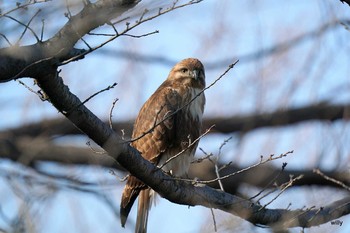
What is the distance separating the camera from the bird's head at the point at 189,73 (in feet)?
22.6

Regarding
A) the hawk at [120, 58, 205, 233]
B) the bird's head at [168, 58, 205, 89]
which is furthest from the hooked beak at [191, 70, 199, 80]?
the hawk at [120, 58, 205, 233]

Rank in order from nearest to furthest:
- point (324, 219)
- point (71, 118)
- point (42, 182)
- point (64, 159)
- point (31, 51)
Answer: point (31, 51) < point (71, 118) < point (42, 182) < point (324, 219) < point (64, 159)

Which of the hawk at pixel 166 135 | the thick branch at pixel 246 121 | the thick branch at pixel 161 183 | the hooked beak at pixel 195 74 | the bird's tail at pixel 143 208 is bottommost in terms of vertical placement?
the thick branch at pixel 161 183

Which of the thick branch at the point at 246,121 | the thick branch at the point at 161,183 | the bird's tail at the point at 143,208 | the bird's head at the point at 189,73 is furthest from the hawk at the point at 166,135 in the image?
the thick branch at the point at 246,121

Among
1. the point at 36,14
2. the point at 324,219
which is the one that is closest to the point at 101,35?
the point at 36,14

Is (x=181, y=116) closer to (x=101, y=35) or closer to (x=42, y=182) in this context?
(x=42, y=182)

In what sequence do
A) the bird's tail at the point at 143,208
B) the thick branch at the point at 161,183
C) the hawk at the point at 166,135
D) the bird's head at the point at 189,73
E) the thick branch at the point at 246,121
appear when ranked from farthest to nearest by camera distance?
the thick branch at the point at 246,121, the bird's head at the point at 189,73, the bird's tail at the point at 143,208, the hawk at the point at 166,135, the thick branch at the point at 161,183

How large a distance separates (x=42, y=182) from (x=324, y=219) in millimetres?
1767

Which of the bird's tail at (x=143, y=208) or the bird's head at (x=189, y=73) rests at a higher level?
the bird's head at (x=189, y=73)

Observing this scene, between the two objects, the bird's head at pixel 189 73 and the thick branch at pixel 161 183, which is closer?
the thick branch at pixel 161 183

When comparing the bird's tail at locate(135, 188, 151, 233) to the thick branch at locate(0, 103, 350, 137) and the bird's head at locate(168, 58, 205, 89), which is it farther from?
the thick branch at locate(0, 103, 350, 137)

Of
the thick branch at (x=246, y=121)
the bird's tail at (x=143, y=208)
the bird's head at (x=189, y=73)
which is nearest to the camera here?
the bird's tail at (x=143, y=208)

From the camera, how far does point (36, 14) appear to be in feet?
12.4

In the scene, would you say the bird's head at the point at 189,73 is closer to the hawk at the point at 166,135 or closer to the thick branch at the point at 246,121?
the hawk at the point at 166,135
